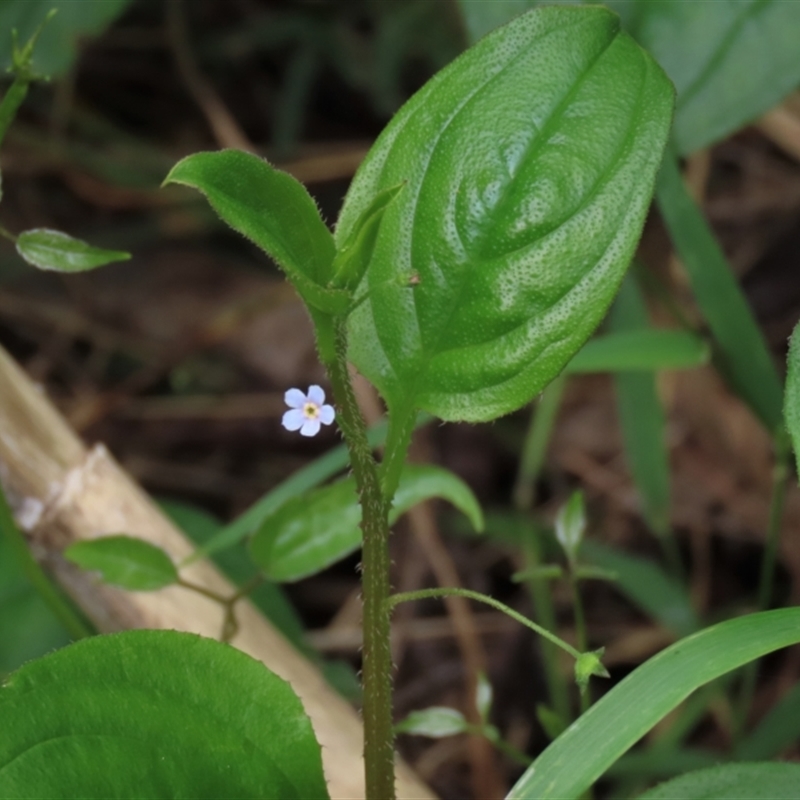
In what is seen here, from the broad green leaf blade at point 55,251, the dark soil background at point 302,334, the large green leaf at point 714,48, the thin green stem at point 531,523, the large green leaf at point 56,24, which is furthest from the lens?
the dark soil background at point 302,334

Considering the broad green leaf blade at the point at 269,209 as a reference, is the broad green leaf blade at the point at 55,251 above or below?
above

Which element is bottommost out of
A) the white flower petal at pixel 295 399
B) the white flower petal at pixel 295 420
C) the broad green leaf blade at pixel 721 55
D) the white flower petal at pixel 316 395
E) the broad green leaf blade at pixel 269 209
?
the white flower petal at pixel 295 420

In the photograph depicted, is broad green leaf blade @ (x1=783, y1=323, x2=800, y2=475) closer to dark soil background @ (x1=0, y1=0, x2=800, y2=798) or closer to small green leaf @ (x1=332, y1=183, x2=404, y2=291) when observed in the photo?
small green leaf @ (x1=332, y1=183, x2=404, y2=291)

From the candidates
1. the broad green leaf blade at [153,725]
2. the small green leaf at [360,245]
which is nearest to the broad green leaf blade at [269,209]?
the small green leaf at [360,245]

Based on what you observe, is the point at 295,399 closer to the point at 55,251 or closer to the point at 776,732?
the point at 55,251

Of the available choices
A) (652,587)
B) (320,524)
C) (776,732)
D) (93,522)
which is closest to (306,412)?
(320,524)

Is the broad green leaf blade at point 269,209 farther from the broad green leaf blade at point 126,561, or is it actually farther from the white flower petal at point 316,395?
the broad green leaf blade at point 126,561

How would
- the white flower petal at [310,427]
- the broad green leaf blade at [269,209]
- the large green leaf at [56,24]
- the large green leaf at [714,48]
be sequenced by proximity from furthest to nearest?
the large green leaf at [56,24] < the large green leaf at [714,48] < the white flower petal at [310,427] < the broad green leaf blade at [269,209]
